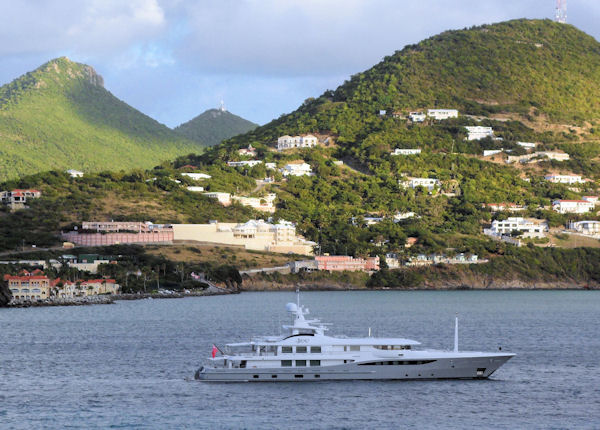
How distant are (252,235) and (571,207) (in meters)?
59.7

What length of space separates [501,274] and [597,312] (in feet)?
163

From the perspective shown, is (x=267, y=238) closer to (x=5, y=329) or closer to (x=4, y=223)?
(x=4, y=223)

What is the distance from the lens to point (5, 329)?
3410 inches

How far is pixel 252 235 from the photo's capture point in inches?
6245

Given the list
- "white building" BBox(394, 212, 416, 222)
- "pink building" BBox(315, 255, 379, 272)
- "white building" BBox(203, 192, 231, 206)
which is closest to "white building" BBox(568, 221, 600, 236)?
"white building" BBox(394, 212, 416, 222)

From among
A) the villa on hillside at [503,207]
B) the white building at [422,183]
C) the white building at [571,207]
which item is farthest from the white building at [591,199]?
the white building at [422,183]

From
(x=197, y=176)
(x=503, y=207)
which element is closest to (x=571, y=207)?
(x=503, y=207)

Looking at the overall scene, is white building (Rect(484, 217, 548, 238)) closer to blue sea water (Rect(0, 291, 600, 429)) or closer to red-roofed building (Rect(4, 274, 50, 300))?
blue sea water (Rect(0, 291, 600, 429))

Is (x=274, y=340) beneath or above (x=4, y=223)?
beneath

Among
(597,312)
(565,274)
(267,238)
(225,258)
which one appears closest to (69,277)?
(225,258)

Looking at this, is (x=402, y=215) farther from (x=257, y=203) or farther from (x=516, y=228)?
(x=257, y=203)

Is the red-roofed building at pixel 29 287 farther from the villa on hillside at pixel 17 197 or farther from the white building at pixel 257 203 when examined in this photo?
the white building at pixel 257 203

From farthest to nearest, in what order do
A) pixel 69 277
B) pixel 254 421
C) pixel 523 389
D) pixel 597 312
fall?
pixel 69 277, pixel 597 312, pixel 523 389, pixel 254 421

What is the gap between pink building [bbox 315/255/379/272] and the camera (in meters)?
153
